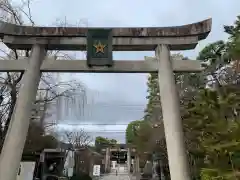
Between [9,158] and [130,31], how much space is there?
4.87m

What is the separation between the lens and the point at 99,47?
29.8 ft

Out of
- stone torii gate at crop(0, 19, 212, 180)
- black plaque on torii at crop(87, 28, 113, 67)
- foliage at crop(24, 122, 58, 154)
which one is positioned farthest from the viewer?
foliage at crop(24, 122, 58, 154)

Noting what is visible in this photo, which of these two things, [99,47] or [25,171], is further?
[25,171]

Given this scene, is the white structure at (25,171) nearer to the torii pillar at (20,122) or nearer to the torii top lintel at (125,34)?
the torii pillar at (20,122)

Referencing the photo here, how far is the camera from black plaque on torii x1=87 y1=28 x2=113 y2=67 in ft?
29.4

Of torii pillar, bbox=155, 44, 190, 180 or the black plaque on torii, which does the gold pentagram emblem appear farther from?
torii pillar, bbox=155, 44, 190, 180

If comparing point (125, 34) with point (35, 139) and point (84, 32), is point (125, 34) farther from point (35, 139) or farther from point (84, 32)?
point (35, 139)

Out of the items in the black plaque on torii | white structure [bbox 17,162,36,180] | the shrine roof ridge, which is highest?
the shrine roof ridge

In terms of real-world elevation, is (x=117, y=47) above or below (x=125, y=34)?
below

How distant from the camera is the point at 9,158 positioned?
7812 mm

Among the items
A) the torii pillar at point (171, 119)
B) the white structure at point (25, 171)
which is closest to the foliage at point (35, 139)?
the white structure at point (25, 171)

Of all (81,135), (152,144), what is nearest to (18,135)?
(152,144)

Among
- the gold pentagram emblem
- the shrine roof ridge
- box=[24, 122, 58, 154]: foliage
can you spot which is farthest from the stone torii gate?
box=[24, 122, 58, 154]: foliage

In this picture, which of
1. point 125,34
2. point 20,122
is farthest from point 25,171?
point 125,34
